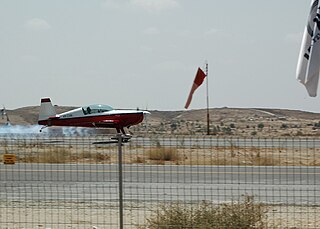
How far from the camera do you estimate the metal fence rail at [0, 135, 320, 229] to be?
14.1 metres

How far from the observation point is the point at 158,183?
2086 cm

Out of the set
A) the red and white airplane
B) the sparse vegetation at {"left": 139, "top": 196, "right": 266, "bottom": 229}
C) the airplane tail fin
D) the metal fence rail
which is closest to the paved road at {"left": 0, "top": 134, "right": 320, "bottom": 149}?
the metal fence rail

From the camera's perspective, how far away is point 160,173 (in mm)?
24469

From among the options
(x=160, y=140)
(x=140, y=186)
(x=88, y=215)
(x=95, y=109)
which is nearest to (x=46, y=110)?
(x=95, y=109)

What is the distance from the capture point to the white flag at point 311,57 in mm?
9656

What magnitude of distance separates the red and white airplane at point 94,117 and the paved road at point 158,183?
26276 mm

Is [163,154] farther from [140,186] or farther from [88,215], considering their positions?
[88,215]

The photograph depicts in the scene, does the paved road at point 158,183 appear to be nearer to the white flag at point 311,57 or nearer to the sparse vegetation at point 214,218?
the sparse vegetation at point 214,218

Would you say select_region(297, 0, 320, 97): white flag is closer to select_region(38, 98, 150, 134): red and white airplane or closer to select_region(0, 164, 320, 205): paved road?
select_region(0, 164, 320, 205): paved road

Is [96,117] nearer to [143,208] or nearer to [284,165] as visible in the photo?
[284,165]

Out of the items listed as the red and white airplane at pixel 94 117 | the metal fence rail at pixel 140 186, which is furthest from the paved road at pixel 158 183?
the red and white airplane at pixel 94 117

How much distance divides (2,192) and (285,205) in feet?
23.5

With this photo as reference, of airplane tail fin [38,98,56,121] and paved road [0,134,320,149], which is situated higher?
airplane tail fin [38,98,56,121]

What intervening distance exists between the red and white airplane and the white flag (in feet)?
139
